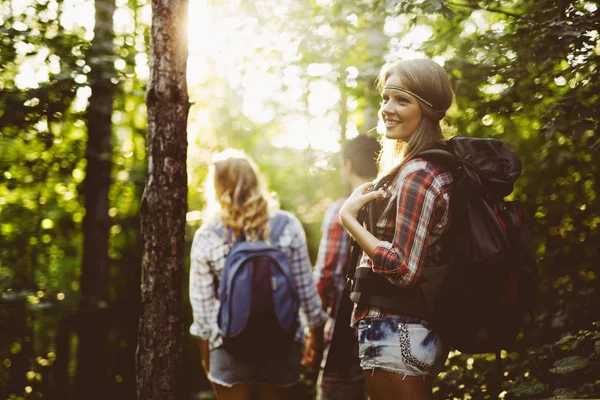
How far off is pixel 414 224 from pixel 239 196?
1658 millimetres

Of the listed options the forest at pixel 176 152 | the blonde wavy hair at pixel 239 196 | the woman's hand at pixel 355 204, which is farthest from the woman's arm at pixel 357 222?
the blonde wavy hair at pixel 239 196

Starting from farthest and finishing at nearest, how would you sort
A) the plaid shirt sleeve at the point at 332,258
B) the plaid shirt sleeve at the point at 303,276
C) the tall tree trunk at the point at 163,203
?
1. the plaid shirt sleeve at the point at 332,258
2. the plaid shirt sleeve at the point at 303,276
3. the tall tree trunk at the point at 163,203

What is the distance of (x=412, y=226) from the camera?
7.41ft

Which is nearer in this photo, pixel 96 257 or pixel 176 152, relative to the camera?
pixel 176 152

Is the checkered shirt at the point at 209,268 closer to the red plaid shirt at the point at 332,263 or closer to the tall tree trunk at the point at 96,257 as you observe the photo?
the red plaid shirt at the point at 332,263

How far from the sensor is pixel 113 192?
256 inches

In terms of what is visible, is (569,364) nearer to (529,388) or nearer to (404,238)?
(529,388)

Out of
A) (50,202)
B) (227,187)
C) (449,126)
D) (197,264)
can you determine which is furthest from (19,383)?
(449,126)

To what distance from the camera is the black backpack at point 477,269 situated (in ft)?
7.20

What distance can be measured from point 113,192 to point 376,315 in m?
4.81

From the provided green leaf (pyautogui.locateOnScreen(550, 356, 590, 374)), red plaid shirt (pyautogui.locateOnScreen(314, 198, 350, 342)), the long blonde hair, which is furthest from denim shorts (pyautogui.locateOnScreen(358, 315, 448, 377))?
red plaid shirt (pyautogui.locateOnScreen(314, 198, 350, 342))

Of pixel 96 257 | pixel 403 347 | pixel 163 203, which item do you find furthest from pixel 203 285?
pixel 96 257

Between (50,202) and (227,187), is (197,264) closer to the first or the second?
(227,187)

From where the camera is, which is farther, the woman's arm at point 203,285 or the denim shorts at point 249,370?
the woman's arm at point 203,285
